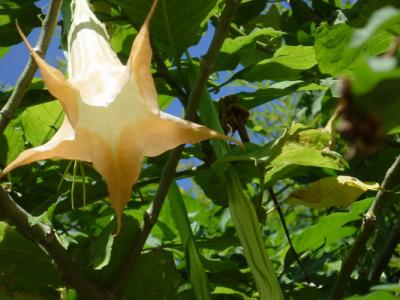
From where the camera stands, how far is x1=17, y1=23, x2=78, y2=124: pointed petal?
69 cm

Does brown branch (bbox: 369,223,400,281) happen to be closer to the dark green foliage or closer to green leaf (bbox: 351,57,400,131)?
the dark green foliage

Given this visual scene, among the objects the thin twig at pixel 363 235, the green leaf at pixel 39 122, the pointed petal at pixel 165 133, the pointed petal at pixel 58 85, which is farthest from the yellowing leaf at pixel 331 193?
the green leaf at pixel 39 122

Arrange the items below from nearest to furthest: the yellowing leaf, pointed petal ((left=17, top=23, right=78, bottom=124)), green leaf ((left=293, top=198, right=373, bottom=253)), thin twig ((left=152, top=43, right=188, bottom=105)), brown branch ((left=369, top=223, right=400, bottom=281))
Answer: pointed petal ((left=17, top=23, right=78, bottom=124)), the yellowing leaf, green leaf ((left=293, top=198, right=373, bottom=253)), thin twig ((left=152, top=43, right=188, bottom=105)), brown branch ((left=369, top=223, right=400, bottom=281))

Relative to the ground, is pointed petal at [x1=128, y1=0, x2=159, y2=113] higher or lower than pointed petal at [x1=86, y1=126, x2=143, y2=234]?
higher

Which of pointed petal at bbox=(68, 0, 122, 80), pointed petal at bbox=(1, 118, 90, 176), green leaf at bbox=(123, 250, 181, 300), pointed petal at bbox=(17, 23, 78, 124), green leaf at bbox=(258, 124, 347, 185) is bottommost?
green leaf at bbox=(123, 250, 181, 300)

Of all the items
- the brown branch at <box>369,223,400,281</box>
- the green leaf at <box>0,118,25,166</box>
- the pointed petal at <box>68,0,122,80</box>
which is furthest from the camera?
the green leaf at <box>0,118,25,166</box>

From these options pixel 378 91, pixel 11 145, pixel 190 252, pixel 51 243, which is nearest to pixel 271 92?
pixel 190 252

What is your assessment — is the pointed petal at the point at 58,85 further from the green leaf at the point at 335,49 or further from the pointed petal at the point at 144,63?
the green leaf at the point at 335,49

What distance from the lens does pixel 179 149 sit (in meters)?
0.93

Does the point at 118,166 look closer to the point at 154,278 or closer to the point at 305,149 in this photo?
the point at 305,149

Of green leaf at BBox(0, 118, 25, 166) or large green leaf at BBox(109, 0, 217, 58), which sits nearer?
large green leaf at BBox(109, 0, 217, 58)

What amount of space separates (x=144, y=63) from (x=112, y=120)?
136 millimetres

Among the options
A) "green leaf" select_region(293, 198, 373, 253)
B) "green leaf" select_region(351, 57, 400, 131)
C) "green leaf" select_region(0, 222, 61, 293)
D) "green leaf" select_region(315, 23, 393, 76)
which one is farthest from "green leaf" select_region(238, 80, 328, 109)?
"green leaf" select_region(351, 57, 400, 131)

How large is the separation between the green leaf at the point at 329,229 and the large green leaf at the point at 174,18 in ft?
1.34
